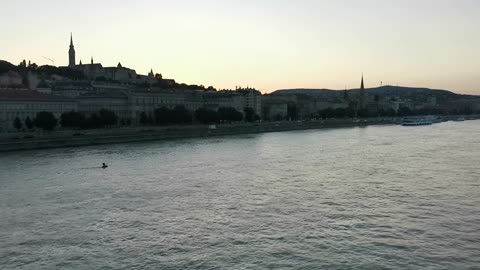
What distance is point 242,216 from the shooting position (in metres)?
11.3

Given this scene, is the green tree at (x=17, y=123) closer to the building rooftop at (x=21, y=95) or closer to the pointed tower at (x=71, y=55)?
the building rooftop at (x=21, y=95)

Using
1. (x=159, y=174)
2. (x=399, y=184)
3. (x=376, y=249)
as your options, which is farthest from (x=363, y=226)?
(x=159, y=174)

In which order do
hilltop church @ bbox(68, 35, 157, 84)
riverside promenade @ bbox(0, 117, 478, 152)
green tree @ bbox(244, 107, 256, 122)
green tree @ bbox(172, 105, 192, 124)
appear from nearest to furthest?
riverside promenade @ bbox(0, 117, 478, 152) < green tree @ bbox(172, 105, 192, 124) < green tree @ bbox(244, 107, 256, 122) < hilltop church @ bbox(68, 35, 157, 84)

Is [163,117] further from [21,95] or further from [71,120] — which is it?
[21,95]

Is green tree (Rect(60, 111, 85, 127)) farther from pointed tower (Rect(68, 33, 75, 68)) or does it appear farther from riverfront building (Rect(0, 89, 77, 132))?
pointed tower (Rect(68, 33, 75, 68))

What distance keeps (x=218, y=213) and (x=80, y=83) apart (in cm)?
5164

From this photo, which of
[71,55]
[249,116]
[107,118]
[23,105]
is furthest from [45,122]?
[71,55]

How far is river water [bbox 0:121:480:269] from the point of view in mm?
8609

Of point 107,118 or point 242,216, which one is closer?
point 242,216

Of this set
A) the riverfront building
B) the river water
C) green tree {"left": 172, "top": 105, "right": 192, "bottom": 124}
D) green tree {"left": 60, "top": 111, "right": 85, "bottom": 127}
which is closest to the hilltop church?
green tree {"left": 172, "top": 105, "right": 192, "bottom": 124}

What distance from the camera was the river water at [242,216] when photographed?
861 cm

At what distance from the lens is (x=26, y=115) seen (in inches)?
1523

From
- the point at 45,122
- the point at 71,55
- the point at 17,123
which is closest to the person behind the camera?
the point at 45,122

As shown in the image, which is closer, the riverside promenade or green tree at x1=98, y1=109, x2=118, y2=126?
the riverside promenade
